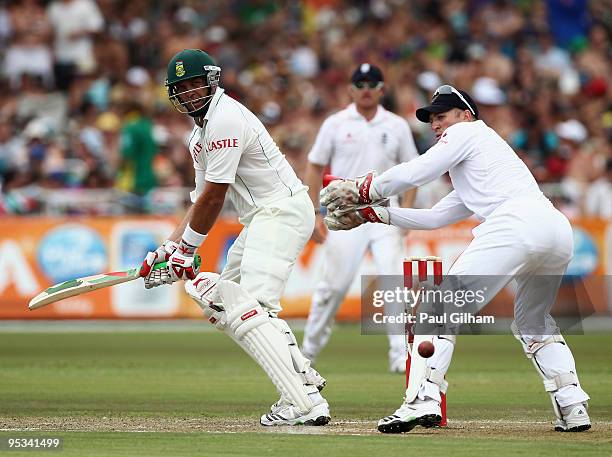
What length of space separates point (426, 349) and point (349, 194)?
1.02 metres

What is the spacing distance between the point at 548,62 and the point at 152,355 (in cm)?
1081

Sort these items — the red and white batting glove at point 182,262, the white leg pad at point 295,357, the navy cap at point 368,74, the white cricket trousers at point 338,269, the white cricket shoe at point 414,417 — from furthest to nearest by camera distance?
1. the navy cap at point 368,74
2. the white cricket trousers at point 338,269
3. the red and white batting glove at point 182,262
4. the white leg pad at point 295,357
5. the white cricket shoe at point 414,417

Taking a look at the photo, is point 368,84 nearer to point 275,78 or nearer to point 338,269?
point 338,269

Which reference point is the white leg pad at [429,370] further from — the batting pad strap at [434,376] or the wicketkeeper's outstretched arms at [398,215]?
the wicketkeeper's outstretched arms at [398,215]

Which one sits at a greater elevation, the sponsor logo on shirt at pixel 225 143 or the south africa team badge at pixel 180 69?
the south africa team badge at pixel 180 69

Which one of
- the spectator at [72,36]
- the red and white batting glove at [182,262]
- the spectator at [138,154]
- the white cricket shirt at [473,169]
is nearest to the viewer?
the white cricket shirt at [473,169]

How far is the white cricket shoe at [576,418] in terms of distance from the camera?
290 inches

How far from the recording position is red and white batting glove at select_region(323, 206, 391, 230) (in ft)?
24.5

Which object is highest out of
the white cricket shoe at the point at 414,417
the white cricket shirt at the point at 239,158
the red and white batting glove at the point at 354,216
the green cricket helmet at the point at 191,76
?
the green cricket helmet at the point at 191,76

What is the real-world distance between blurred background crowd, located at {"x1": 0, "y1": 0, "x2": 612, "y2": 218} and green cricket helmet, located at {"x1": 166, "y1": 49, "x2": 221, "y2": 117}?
27.3 feet

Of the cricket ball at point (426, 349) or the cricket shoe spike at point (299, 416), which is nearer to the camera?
the cricket ball at point (426, 349)

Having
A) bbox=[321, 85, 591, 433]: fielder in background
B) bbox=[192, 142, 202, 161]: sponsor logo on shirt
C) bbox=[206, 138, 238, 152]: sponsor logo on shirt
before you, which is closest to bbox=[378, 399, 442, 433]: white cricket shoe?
bbox=[321, 85, 591, 433]: fielder in background

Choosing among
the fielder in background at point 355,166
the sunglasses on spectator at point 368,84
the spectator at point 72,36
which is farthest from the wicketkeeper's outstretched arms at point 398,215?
the spectator at point 72,36

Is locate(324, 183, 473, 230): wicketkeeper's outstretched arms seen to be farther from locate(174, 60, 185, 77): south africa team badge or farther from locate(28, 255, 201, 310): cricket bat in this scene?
locate(28, 255, 201, 310): cricket bat
